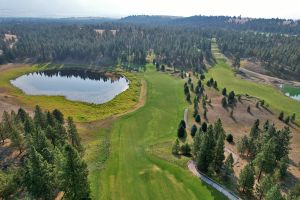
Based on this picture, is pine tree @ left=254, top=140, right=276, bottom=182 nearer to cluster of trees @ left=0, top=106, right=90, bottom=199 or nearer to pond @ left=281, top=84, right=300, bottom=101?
cluster of trees @ left=0, top=106, right=90, bottom=199

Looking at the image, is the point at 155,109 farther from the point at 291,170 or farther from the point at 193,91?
the point at 291,170

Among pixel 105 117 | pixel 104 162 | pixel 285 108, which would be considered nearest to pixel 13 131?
pixel 104 162

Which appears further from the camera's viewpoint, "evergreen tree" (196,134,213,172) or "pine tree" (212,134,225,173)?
"pine tree" (212,134,225,173)

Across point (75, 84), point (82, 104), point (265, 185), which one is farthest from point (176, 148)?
point (75, 84)

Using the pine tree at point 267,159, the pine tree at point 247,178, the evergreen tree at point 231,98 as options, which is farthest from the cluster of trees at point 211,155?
the evergreen tree at point 231,98

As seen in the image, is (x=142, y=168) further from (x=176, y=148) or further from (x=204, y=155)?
(x=204, y=155)

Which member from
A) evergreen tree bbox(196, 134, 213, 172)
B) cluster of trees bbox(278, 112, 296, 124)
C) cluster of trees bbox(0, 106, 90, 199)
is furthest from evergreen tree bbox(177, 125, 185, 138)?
cluster of trees bbox(278, 112, 296, 124)
